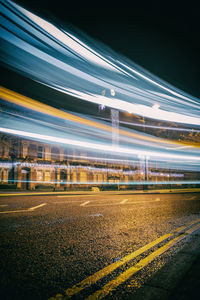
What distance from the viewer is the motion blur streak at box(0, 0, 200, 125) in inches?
331

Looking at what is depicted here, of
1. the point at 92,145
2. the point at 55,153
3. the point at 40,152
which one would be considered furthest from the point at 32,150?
the point at 92,145

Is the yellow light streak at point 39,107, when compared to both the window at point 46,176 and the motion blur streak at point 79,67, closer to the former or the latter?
the motion blur streak at point 79,67

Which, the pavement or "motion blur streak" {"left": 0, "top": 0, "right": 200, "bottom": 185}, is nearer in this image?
the pavement

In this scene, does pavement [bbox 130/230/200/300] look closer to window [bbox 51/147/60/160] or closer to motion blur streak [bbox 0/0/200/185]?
motion blur streak [bbox 0/0/200/185]

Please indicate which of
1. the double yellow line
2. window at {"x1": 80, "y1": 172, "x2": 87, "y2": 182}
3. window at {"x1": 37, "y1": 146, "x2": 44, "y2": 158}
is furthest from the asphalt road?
window at {"x1": 80, "y1": 172, "x2": 87, "y2": 182}

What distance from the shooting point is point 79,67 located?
11.2m

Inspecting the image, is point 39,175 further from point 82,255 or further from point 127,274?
point 127,274

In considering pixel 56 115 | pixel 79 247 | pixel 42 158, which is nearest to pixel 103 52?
pixel 56 115

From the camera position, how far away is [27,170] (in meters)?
22.3

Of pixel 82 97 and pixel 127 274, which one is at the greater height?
pixel 82 97

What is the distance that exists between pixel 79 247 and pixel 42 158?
21.7 m

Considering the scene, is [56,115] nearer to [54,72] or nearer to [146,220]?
[54,72]

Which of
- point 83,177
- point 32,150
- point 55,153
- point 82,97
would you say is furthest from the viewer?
point 83,177

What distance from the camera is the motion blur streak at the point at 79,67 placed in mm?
8406
